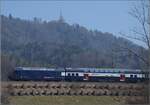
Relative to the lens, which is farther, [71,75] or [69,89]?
[71,75]

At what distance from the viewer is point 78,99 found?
1486 inches

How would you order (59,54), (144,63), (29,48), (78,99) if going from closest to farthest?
1. (144,63)
2. (78,99)
3. (59,54)
4. (29,48)

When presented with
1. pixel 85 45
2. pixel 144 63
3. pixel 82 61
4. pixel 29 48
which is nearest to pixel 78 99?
pixel 144 63

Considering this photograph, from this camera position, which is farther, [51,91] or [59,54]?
[59,54]

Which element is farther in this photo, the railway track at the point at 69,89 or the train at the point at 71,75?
the train at the point at 71,75

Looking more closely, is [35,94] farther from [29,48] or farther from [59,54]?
[29,48]

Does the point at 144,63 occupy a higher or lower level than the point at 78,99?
higher

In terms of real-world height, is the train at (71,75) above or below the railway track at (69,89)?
above

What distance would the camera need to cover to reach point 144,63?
1881cm

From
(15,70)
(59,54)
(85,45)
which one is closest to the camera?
(15,70)

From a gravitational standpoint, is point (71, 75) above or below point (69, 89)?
above

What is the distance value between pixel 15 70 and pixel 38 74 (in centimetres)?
269

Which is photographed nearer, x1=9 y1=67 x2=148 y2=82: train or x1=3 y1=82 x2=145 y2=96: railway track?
x1=3 y1=82 x2=145 y2=96: railway track

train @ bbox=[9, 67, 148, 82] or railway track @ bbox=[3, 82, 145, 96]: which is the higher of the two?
train @ bbox=[9, 67, 148, 82]
